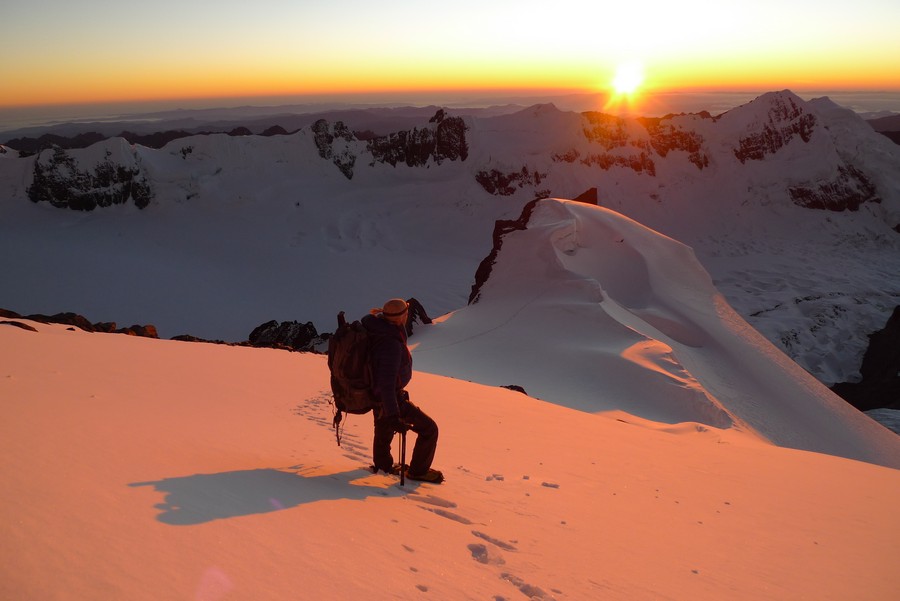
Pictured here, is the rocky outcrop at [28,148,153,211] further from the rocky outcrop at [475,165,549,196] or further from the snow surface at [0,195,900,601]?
the snow surface at [0,195,900,601]

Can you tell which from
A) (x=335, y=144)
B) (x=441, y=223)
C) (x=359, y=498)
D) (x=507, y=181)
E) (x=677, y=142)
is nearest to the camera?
(x=359, y=498)

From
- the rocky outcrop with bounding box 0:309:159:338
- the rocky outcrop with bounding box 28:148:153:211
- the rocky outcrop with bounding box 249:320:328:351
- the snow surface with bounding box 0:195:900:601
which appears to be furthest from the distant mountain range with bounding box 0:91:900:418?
the snow surface with bounding box 0:195:900:601

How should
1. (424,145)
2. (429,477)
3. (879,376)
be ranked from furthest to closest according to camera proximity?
(424,145), (879,376), (429,477)

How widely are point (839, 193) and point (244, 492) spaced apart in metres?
105

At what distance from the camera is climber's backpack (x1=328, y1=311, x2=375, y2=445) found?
17.9 feet

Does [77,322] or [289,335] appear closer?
[77,322]

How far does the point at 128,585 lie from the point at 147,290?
57317mm

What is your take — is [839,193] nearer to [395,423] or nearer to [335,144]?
[335,144]

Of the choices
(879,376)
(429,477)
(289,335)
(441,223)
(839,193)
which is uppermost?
(429,477)

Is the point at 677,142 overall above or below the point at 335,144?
below

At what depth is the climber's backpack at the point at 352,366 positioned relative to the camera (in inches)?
215

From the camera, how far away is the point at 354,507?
475 centimetres

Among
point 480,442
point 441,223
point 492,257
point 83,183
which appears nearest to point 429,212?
point 441,223

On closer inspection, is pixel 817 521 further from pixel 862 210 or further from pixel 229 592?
pixel 862 210
